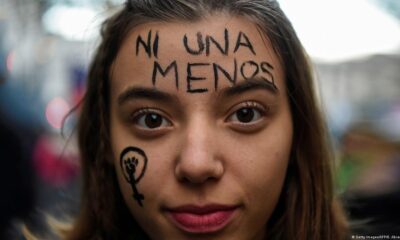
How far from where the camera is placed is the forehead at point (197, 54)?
3.50ft

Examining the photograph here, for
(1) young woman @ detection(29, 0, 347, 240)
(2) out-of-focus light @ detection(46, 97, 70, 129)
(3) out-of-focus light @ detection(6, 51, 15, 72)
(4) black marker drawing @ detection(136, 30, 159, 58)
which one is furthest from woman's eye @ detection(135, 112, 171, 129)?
(3) out-of-focus light @ detection(6, 51, 15, 72)

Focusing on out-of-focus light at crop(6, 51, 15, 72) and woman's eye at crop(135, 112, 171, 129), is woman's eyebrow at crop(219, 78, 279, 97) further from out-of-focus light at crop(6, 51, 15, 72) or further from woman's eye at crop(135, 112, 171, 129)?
out-of-focus light at crop(6, 51, 15, 72)

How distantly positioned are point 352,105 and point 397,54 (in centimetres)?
37

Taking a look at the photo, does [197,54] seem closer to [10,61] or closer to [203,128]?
[203,128]

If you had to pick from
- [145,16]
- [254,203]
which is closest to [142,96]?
[145,16]

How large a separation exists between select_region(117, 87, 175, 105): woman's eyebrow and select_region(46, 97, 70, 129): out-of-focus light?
1.55 m

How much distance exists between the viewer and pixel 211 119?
1.06 meters

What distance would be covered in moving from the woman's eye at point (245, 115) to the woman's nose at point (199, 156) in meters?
0.07

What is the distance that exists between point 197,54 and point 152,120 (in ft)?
0.63

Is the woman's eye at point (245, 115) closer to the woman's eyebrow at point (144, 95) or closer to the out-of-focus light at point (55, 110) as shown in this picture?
the woman's eyebrow at point (144, 95)

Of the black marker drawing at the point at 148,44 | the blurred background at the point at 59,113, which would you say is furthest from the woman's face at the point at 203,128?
the blurred background at the point at 59,113

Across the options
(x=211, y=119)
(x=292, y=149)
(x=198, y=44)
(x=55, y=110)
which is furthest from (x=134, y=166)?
(x=55, y=110)

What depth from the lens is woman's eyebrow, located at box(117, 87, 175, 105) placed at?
1.07m

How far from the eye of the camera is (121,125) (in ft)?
3.75
